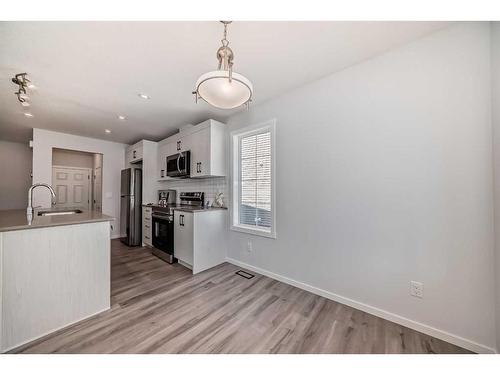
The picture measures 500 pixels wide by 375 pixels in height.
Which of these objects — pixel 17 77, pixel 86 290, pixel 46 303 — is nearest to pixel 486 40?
pixel 86 290

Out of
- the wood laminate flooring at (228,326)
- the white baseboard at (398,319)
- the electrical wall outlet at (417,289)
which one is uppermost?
the electrical wall outlet at (417,289)

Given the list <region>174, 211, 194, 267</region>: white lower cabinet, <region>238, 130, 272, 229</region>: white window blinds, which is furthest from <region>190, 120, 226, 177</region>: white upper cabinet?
<region>174, 211, 194, 267</region>: white lower cabinet

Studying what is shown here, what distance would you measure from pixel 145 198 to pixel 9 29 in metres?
3.21

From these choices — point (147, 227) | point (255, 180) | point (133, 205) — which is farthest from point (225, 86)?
point (133, 205)

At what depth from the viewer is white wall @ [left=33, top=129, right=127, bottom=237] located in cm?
391

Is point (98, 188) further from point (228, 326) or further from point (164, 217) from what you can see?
point (228, 326)

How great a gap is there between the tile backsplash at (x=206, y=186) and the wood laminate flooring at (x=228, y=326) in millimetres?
1466

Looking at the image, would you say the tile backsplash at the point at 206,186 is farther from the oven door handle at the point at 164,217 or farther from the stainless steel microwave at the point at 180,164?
the oven door handle at the point at 164,217

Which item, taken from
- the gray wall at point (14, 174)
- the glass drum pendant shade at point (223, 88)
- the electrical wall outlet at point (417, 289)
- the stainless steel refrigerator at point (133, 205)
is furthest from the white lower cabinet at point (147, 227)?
the electrical wall outlet at point (417, 289)

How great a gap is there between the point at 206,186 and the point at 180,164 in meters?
0.60

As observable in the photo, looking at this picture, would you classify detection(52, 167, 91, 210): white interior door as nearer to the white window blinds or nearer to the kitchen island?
the kitchen island

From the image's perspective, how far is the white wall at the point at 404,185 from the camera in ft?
4.62

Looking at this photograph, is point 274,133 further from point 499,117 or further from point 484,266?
point 484,266
